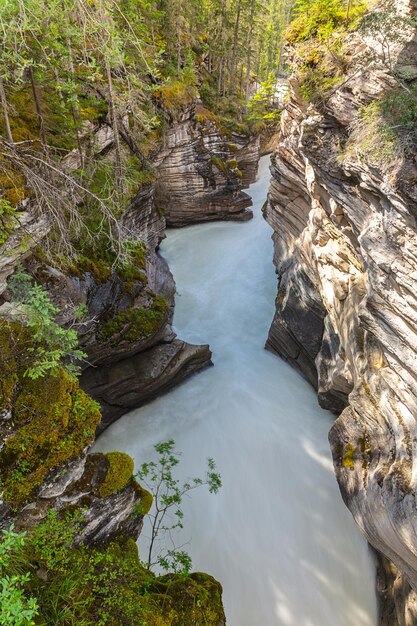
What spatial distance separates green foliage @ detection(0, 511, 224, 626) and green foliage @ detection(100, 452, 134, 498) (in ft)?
1.85

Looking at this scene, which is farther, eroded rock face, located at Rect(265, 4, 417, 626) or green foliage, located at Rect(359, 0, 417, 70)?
green foliage, located at Rect(359, 0, 417, 70)

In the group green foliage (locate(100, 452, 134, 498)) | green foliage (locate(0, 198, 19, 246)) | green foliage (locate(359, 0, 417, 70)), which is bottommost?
green foliage (locate(100, 452, 134, 498))

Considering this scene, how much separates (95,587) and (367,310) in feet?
20.1

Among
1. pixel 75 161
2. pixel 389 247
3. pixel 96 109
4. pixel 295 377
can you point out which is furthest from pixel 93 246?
pixel 295 377

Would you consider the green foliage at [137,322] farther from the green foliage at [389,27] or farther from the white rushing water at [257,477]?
the green foliage at [389,27]

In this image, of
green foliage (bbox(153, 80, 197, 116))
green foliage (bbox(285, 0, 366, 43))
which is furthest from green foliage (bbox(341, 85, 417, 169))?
green foliage (bbox(153, 80, 197, 116))

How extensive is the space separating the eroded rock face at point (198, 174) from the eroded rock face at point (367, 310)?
8.44 m

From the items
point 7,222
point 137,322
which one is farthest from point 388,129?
point 137,322

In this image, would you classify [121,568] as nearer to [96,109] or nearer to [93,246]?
[93,246]

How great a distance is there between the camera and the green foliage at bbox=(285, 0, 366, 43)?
29.2 ft

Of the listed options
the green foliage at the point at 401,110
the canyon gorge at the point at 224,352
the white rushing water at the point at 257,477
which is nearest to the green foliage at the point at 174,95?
the canyon gorge at the point at 224,352

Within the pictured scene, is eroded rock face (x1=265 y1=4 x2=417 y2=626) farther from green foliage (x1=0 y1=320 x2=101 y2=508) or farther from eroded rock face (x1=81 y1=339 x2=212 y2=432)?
green foliage (x1=0 y1=320 x2=101 y2=508)

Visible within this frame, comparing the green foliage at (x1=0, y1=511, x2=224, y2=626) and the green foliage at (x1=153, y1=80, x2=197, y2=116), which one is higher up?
the green foliage at (x1=153, y1=80, x2=197, y2=116)

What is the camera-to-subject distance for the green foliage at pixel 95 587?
3.99m
